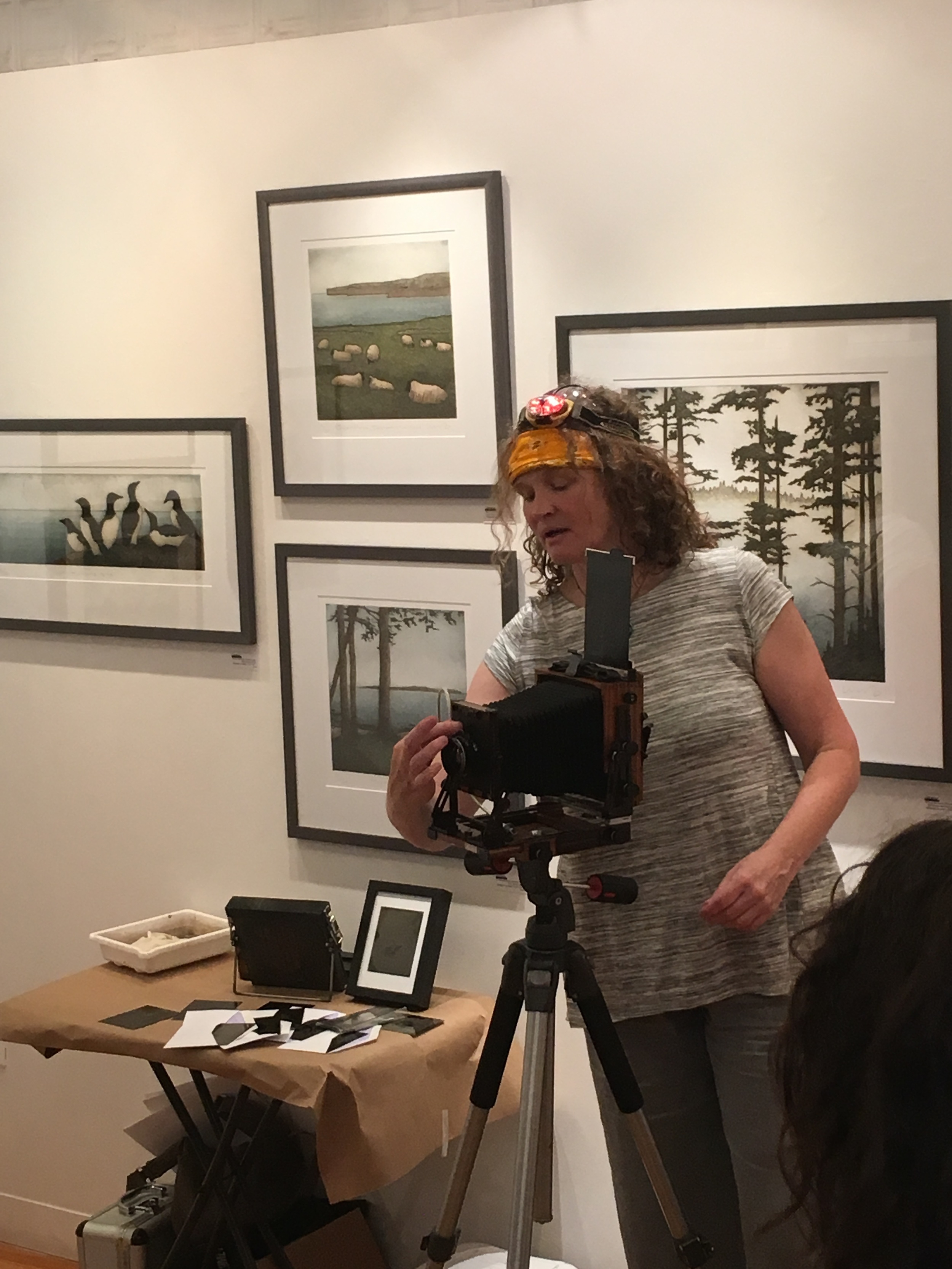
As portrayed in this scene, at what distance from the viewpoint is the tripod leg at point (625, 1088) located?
184 cm

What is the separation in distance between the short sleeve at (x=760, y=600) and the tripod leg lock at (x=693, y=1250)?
2.53 ft

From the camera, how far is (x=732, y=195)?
2.44m

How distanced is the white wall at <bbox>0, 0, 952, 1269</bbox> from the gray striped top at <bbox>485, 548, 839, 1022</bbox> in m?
0.53

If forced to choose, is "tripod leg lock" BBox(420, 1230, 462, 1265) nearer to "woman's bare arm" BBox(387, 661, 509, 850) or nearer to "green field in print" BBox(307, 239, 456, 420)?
"woman's bare arm" BBox(387, 661, 509, 850)

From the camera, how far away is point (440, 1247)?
200 cm

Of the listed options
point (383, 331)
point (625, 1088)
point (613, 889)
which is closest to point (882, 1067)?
point (613, 889)

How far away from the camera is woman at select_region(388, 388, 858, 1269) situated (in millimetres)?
1955

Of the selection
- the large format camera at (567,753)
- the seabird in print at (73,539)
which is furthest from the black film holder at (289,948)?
the large format camera at (567,753)

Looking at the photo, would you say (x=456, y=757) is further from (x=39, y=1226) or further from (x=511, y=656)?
(x=39, y=1226)

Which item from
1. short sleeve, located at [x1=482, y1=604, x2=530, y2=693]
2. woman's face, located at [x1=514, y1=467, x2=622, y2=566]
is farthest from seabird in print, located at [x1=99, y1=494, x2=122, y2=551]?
woman's face, located at [x1=514, y1=467, x2=622, y2=566]

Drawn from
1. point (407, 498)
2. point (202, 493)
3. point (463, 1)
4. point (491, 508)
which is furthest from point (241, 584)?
point (463, 1)

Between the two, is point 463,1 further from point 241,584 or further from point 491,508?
point 241,584

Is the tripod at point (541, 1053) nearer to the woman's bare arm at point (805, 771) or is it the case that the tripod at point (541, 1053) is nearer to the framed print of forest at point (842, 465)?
the woman's bare arm at point (805, 771)

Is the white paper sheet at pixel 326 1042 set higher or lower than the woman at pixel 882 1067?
lower
